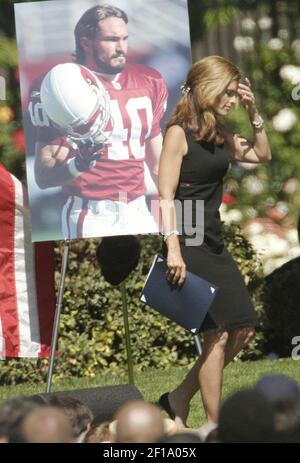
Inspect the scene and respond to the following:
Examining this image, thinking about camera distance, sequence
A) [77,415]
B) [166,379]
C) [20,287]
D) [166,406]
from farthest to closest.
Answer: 1. [166,379]
2. [20,287]
3. [166,406]
4. [77,415]

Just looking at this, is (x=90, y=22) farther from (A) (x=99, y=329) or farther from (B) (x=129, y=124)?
(A) (x=99, y=329)

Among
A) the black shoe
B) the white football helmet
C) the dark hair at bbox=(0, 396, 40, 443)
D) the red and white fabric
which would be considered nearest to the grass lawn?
the red and white fabric

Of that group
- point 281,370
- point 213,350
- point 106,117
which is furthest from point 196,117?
point 281,370

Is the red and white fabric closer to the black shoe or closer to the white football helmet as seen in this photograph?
the white football helmet

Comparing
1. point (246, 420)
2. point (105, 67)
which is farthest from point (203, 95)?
point (246, 420)

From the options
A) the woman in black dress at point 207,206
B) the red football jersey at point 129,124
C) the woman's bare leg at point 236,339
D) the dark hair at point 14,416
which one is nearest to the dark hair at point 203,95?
the woman in black dress at point 207,206

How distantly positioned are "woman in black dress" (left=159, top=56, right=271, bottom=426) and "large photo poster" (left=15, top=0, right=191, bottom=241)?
0.49 meters

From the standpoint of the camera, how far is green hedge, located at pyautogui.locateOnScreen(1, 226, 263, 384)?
289 inches

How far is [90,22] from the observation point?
5633 millimetres

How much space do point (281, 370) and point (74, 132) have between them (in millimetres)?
2084

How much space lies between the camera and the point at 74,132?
5633mm

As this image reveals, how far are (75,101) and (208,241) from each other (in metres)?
0.94

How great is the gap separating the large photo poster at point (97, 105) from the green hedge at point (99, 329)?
5.68 ft

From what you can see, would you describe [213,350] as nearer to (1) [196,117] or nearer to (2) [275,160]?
(1) [196,117]
